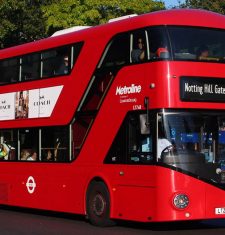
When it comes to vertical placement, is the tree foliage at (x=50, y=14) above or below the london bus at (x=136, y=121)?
above

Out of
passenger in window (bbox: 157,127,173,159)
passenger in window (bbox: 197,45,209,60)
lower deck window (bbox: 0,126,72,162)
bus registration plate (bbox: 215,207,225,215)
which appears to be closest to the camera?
passenger in window (bbox: 157,127,173,159)

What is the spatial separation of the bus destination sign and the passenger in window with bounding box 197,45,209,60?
17.4 inches

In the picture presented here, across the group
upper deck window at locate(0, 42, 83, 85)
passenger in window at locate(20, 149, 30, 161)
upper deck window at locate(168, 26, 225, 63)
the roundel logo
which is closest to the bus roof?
upper deck window at locate(168, 26, 225, 63)

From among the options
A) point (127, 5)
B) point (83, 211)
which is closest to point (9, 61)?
point (83, 211)

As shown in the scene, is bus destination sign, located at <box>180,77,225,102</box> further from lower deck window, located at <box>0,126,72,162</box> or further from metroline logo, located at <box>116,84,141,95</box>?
lower deck window, located at <box>0,126,72,162</box>

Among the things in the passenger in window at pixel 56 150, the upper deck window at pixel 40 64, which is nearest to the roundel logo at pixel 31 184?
the passenger in window at pixel 56 150

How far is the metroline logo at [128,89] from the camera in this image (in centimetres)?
1344

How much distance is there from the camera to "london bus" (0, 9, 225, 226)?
12828 millimetres

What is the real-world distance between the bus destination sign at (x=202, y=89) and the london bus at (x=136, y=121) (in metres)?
0.02

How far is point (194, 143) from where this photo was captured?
13023 mm

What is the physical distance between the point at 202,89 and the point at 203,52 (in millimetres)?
782

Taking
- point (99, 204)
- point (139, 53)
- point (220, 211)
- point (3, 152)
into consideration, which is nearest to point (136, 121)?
point (139, 53)

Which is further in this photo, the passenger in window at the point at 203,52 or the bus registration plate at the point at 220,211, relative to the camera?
the passenger in window at the point at 203,52

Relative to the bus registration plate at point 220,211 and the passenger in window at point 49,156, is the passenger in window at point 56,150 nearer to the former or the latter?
the passenger in window at point 49,156
